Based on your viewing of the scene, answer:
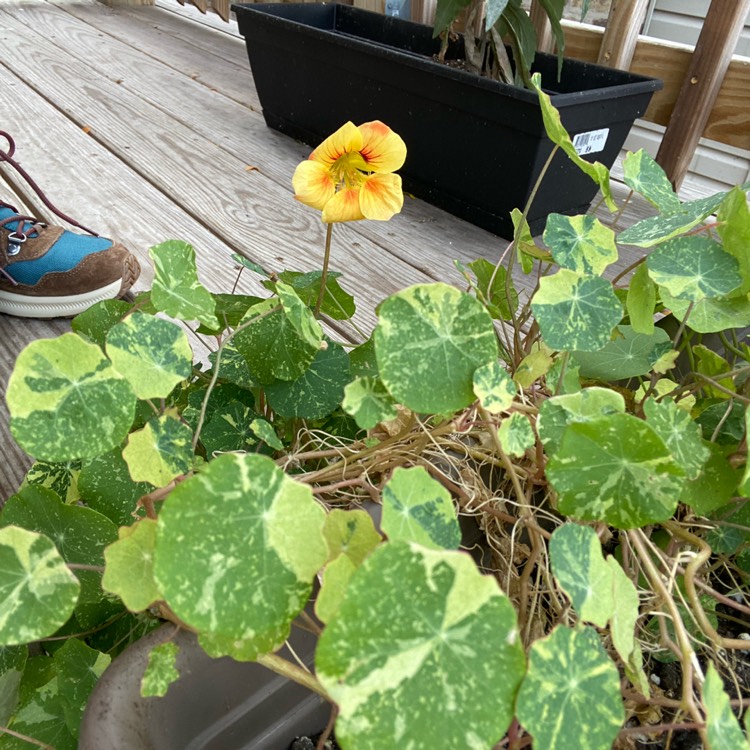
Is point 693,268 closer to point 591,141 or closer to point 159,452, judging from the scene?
point 159,452

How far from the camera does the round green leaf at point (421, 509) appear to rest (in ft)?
1.00

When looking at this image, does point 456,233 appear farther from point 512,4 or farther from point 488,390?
point 488,390

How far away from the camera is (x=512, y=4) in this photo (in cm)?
136

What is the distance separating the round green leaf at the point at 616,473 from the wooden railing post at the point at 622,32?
1594mm

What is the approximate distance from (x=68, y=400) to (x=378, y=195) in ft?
0.84

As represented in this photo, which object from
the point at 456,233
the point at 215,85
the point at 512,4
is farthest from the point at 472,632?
the point at 215,85

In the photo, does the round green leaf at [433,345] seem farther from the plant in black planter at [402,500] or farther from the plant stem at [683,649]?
the plant stem at [683,649]

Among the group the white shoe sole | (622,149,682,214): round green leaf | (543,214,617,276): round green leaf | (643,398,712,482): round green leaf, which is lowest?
the white shoe sole

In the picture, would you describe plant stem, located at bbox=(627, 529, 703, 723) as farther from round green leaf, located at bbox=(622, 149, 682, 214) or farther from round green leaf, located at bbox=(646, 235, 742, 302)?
round green leaf, located at bbox=(622, 149, 682, 214)

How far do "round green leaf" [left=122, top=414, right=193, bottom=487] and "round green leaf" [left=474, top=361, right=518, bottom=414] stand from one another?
162mm

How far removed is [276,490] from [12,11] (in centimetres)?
333

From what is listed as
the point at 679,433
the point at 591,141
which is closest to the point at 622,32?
the point at 591,141

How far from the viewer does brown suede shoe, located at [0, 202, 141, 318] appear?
42.7 inches

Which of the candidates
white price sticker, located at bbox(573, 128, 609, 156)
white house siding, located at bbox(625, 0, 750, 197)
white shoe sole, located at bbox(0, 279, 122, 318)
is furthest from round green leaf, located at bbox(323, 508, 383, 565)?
white house siding, located at bbox(625, 0, 750, 197)
